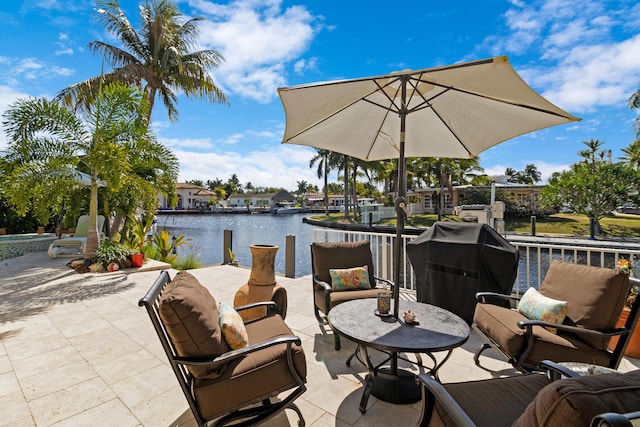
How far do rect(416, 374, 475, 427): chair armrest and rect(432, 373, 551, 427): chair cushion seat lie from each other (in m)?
0.07

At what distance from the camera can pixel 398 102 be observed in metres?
3.16

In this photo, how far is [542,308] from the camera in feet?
7.95

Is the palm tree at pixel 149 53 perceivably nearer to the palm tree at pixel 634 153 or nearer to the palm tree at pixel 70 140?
the palm tree at pixel 70 140

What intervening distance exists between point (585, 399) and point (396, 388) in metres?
1.70

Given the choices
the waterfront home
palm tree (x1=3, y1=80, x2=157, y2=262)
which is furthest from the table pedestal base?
the waterfront home

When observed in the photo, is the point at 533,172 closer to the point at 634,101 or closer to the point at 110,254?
the point at 634,101

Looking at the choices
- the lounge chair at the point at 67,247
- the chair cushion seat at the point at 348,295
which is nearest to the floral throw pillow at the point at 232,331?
the chair cushion seat at the point at 348,295

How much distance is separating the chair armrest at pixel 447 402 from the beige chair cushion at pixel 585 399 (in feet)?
1.34

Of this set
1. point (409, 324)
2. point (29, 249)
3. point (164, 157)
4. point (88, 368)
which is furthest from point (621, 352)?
point (29, 249)

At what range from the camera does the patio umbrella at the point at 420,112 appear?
2098 mm

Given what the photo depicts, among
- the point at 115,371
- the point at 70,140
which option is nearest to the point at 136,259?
the point at 70,140

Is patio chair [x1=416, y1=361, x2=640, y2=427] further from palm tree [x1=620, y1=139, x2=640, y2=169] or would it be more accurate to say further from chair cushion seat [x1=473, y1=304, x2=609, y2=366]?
palm tree [x1=620, y1=139, x2=640, y2=169]

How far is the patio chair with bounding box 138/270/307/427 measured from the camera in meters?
1.54

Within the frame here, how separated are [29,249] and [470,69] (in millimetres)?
12089
